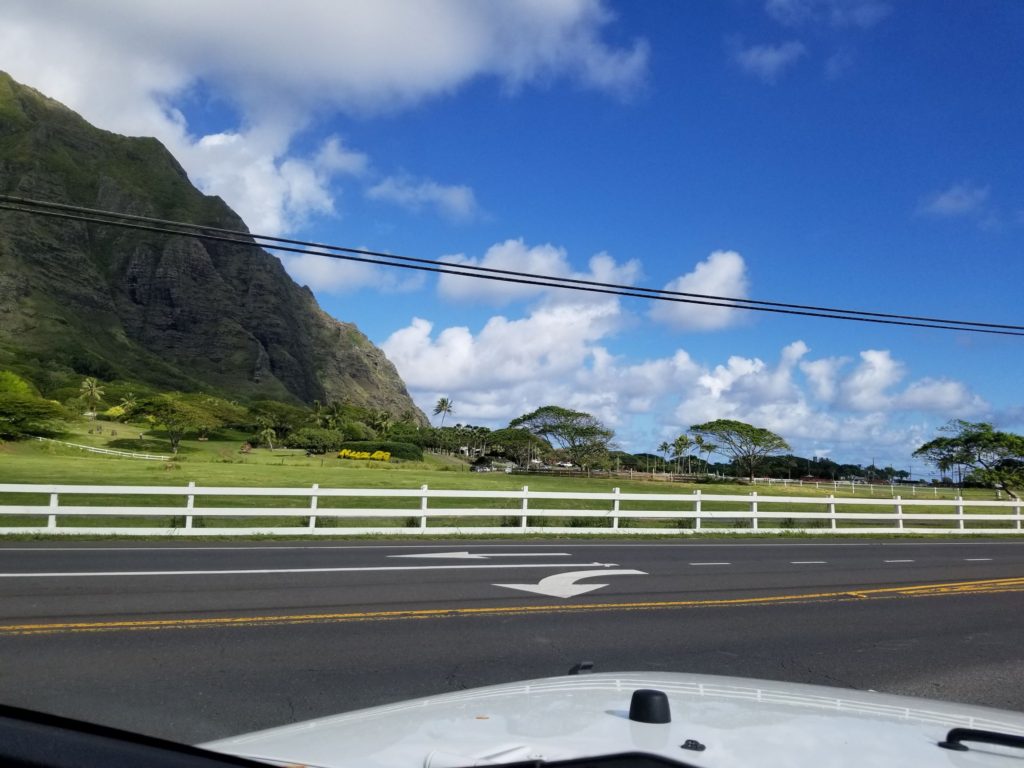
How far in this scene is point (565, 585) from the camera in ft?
42.0

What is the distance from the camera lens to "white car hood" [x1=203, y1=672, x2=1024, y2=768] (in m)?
2.66

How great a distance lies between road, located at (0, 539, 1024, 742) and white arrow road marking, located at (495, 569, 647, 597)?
0.08 meters

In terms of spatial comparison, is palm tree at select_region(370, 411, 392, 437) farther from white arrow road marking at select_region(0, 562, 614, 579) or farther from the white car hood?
the white car hood

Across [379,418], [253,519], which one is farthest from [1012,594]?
[379,418]

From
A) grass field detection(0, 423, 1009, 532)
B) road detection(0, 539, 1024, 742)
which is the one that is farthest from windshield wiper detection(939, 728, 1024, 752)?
grass field detection(0, 423, 1009, 532)

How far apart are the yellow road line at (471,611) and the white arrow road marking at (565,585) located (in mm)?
1082

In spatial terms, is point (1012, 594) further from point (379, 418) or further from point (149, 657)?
point (379, 418)

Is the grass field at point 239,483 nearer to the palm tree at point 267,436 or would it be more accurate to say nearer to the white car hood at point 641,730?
the palm tree at point 267,436

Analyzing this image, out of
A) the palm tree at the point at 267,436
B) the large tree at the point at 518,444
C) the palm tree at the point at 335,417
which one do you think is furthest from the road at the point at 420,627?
the palm tree at the point at 335,417

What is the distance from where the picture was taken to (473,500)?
46844 mm

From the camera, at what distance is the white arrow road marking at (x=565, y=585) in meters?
12.1

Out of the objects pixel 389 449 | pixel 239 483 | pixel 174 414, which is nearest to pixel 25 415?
pixel 174 414

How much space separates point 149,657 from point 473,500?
130 feet

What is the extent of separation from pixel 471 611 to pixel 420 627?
118 cm
